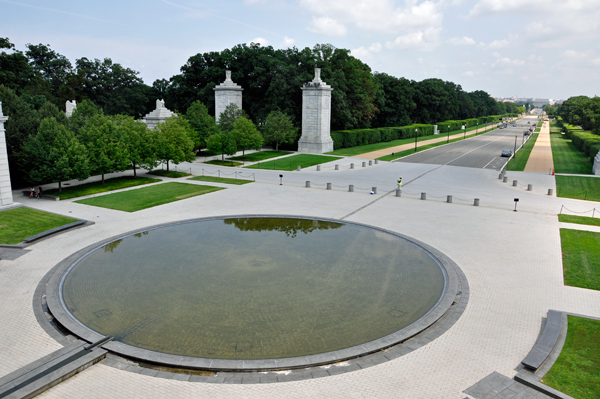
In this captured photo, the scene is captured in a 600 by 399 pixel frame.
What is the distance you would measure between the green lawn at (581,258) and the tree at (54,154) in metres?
30.7

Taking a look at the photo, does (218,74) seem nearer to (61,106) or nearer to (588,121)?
(61,106)

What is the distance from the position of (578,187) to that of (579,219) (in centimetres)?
1230

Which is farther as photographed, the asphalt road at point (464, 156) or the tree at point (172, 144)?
the asphalt road at point (464, 156)

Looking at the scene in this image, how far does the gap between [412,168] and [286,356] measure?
122 feet

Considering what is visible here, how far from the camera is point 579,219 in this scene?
25.2 m

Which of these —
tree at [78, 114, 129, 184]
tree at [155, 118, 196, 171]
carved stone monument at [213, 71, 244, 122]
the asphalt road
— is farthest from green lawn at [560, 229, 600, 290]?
carved stone monument at [213, 71, 244, 122]

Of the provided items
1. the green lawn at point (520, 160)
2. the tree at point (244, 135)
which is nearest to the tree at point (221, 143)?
the tree at point (244, 135)

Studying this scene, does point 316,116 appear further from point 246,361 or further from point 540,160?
point 246,361

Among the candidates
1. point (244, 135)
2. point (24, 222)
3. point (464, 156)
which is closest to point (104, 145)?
point (24, 222)

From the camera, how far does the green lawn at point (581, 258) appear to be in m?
16.4

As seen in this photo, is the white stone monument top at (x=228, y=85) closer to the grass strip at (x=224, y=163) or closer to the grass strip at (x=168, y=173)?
the grass strip at (x=224, y=163)

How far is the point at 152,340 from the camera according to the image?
38.8 ft

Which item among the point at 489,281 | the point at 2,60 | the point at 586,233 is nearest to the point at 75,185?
the point at 2,60

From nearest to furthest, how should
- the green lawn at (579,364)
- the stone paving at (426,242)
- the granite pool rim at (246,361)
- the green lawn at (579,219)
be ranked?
the green lawn at (579,364)
the stone paving at (426,242)
the granite pool rim at (246,361)
the green lawn at (579,219)
